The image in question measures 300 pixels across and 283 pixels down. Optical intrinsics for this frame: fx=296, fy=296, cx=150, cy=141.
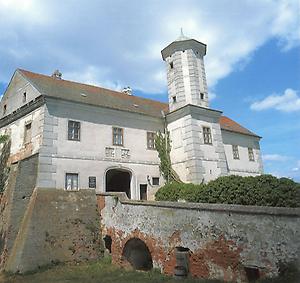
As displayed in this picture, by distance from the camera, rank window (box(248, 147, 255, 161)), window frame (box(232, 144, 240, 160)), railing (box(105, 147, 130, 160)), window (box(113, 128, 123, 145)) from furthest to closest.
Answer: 1. window (box(248, 147, 255, 161))
2. window frame (box(232, 144, 240, 160))
3. window (box(113, 128, 123, 145))
4. railing (box(105, 147, 130, 160))

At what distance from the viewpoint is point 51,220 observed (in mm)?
15516

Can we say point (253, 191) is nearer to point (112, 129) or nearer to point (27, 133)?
point (112, 129)

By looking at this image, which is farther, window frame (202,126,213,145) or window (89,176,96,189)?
window frame (202,126,213,145)

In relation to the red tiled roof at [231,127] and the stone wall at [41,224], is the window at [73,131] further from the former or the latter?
the red tiled roof at [231,127]

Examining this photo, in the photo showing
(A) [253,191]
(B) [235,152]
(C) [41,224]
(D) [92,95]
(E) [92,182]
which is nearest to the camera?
(A) [253,191]

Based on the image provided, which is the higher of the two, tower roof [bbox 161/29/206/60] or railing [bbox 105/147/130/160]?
tower roof [bbox 161/29/206/60]

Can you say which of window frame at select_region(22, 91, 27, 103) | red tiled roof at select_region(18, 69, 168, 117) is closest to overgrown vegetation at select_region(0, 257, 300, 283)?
red tiled roof at select_region(18, 69, 168, 117)

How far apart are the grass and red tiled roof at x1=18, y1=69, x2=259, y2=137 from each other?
32.0 ft

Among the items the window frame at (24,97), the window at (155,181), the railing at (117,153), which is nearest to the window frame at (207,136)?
the window at (155,181)

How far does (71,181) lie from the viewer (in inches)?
690

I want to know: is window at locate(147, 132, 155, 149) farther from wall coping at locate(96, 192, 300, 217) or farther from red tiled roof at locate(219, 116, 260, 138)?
red tiled roof at locate(219, 116, 260, 138)

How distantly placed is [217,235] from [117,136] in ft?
37.1

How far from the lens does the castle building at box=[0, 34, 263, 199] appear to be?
17625mm

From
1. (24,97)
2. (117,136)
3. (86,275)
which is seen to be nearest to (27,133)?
(24,97)
